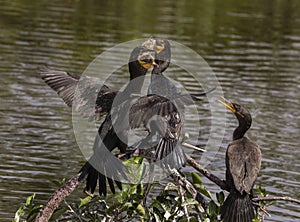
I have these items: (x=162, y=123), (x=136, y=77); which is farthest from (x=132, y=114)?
(x=136, y=77)

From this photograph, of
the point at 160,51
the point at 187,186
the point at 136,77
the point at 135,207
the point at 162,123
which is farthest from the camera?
the point at 160,51

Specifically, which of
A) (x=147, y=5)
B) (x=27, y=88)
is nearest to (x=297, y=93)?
(x=27, y=88)

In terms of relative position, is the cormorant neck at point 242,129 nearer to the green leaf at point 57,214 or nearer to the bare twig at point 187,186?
the bare twig at point 187,186

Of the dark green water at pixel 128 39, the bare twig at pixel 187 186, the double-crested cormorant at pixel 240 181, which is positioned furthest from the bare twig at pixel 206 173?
the dark green water at pixel 128 39

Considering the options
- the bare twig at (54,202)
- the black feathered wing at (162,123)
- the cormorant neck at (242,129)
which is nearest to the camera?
the black feathered wing at (162,123)

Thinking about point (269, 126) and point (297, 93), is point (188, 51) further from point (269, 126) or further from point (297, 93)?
point (269, 126)

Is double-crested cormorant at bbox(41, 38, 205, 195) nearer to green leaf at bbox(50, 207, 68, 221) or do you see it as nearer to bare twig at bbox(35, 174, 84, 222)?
bare twig at bbox(35, 174, 84, 222)

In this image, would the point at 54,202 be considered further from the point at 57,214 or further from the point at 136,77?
the point at 136,77

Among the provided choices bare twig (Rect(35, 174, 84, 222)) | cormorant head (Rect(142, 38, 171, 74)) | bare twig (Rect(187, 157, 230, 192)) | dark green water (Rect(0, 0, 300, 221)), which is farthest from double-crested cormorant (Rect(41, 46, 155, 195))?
dark green water (Rect(0, 0, 300, 221))

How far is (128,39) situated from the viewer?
18953 millimetres

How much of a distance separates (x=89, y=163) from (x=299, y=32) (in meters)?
15.0

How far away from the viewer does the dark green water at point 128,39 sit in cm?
1060

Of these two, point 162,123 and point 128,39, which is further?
point 128,39

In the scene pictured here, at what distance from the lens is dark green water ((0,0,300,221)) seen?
417 inches
